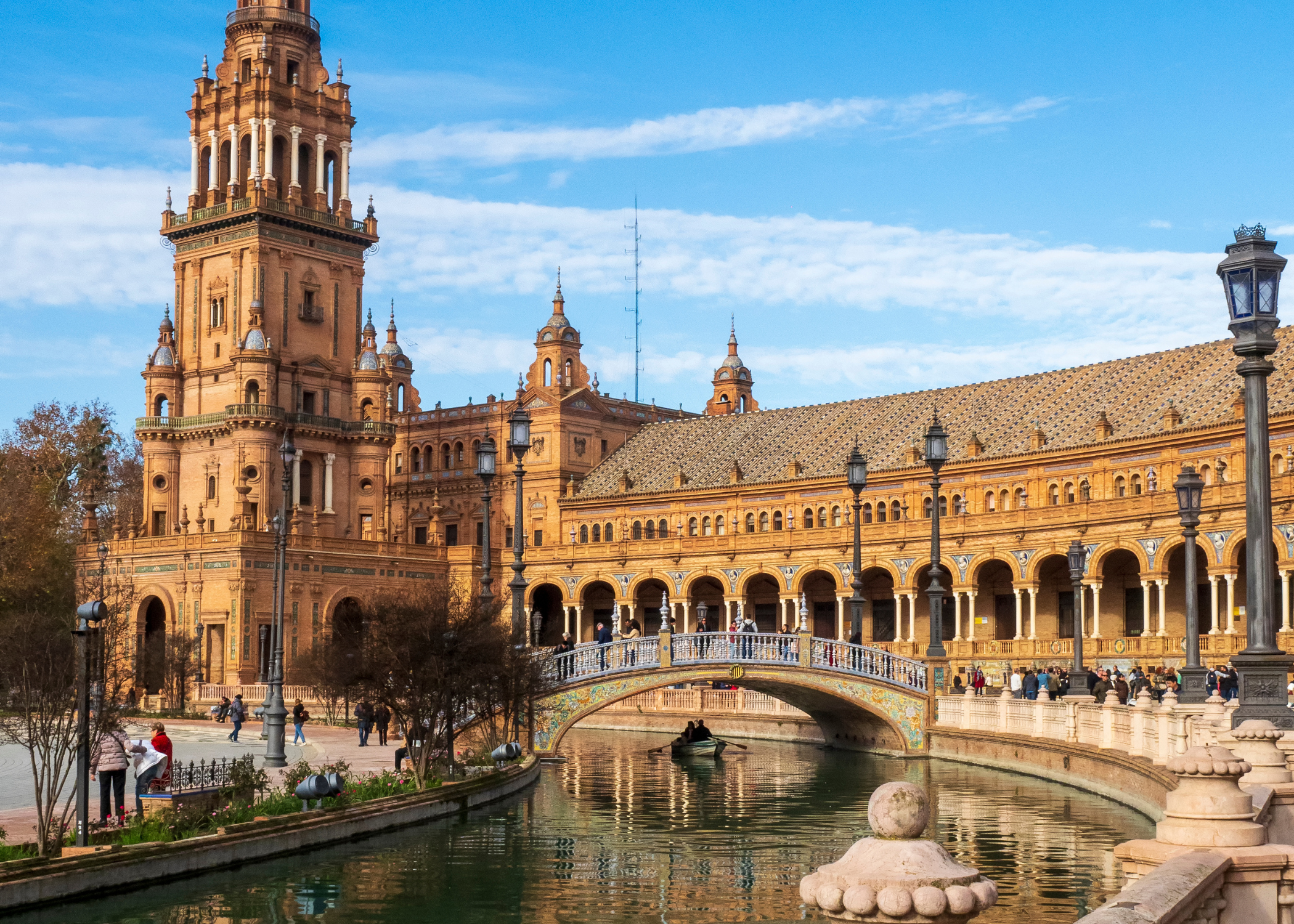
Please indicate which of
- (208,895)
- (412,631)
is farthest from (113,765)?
(412,631)

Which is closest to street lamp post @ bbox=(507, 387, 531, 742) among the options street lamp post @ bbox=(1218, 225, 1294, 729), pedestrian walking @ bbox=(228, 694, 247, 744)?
pedestrian walking @ bbox=(228, 694, 247, 744)

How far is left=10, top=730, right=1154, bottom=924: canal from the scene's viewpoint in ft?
61.3

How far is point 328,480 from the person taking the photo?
7712cm

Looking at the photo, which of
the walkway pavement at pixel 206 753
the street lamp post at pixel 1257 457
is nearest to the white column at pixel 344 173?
the walkway pavement at pixel 206 753

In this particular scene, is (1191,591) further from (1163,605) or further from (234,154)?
(234,154)

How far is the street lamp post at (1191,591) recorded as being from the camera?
88.0 feet

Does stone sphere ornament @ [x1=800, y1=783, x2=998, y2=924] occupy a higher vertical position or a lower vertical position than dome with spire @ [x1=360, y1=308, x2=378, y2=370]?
lower

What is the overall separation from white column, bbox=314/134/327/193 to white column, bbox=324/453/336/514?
12911mm

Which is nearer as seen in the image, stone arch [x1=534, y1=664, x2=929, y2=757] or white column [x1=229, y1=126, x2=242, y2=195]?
stone arch [x1=534, y1=664, x2=929, y2=757]

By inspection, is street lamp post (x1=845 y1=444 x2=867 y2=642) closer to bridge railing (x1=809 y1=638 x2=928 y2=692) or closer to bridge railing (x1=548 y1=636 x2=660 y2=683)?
bridge railing (x1=809 y1=638 x2=928 y2=692)

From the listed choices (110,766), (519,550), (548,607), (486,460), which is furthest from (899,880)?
(548,607)

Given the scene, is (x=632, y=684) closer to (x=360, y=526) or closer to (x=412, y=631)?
(x=412, y=631)

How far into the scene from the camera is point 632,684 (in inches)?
1519

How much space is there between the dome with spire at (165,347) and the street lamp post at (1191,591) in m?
58.4
